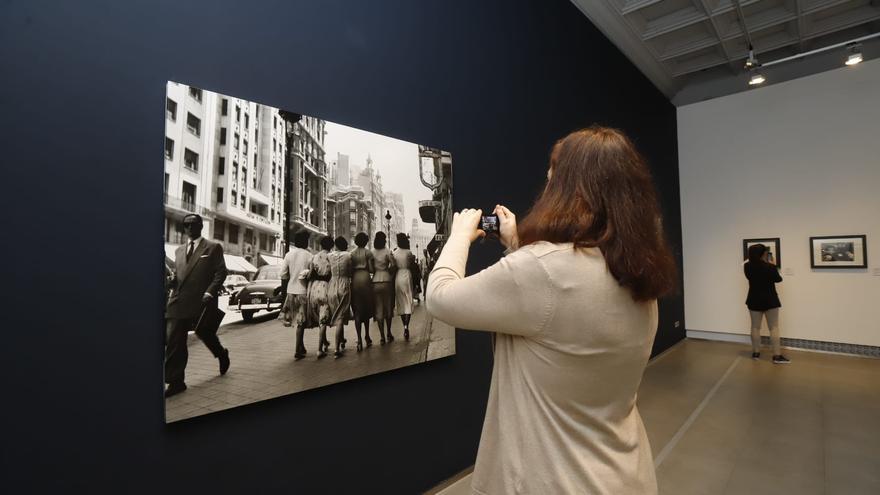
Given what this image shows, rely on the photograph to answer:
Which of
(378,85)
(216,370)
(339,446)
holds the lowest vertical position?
(339,446)

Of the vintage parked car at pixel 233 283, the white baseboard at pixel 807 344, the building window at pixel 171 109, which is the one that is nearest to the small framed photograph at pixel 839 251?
the white baseboard at pixel 807 344

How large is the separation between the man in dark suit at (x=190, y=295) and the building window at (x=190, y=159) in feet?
0.60

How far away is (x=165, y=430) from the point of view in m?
1.46

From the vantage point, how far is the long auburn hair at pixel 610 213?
78 cm

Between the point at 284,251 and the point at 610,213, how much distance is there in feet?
4.71

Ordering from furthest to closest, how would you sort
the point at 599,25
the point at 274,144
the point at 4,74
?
1. the point at 599,25
2. the point at 274,144
3. the point at 4,74

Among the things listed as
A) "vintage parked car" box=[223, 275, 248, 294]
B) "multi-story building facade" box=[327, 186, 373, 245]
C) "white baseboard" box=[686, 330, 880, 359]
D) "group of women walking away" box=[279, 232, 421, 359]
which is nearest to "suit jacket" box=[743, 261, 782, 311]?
"white baseboard" box=[686, 330, 880, 359]

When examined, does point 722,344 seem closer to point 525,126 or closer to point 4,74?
point 525,126

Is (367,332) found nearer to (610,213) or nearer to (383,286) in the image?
(383,286)

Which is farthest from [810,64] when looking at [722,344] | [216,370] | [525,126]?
[216,370]

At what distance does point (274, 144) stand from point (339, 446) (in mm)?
1449

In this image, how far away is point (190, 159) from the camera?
4.97 feet

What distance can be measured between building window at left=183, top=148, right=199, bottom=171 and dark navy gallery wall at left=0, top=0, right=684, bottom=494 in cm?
8

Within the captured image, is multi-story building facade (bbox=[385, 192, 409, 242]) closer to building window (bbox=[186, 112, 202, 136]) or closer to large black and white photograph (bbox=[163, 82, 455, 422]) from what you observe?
large black and white photograph (bbox=[163, 82, 455, 422])
